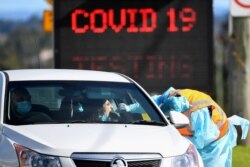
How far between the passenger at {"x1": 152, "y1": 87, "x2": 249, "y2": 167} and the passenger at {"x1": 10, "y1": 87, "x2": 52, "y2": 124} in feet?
6.94

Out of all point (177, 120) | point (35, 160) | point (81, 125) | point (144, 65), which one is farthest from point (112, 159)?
point (144, 65)

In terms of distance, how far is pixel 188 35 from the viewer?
16.4 meters

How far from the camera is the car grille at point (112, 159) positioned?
7.83 m

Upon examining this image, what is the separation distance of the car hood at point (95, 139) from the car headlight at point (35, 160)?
0.13 feet

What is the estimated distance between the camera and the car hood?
7.91 m

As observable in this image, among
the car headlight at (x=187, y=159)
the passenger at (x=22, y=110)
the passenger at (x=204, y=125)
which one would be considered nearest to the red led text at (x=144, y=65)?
the passenger at (x=204, y=125)

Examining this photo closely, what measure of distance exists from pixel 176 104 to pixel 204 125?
39cm

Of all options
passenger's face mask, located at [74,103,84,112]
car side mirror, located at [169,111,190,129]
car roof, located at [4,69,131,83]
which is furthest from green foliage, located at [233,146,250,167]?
passenger's face mask, located at [74,103,84,112]

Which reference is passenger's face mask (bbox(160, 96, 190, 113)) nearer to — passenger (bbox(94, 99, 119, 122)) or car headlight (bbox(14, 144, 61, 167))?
passenger (bbox(94, 99, 119, 122))

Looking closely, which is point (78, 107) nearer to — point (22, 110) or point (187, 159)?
point (22, 110)

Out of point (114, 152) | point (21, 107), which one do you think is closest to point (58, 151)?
point (114, 152)

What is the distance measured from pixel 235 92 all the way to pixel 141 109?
6.77 m

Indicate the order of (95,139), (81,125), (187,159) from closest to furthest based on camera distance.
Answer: (95,139) < (187,159) < (81,125)

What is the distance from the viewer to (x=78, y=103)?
363 inches
